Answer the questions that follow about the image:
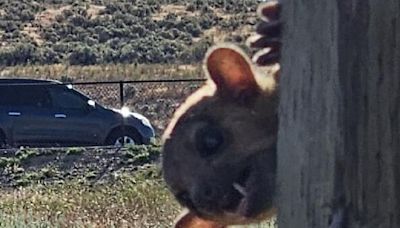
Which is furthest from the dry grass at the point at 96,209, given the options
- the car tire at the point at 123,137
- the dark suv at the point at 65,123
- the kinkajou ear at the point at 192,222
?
the dark suv at the point at 65,123

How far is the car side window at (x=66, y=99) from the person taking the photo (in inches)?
906

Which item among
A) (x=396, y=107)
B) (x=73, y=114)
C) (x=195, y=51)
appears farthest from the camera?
(x=195, y=51)

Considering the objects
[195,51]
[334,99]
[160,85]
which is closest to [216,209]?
[334,99]

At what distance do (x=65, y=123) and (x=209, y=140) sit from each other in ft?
68.6

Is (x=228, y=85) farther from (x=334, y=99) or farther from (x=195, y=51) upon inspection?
(x=195, y=51)

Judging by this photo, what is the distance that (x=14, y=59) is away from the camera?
4491cm

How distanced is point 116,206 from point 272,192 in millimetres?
8583

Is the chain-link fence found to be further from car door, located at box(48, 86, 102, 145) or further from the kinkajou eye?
the kinkajou eye

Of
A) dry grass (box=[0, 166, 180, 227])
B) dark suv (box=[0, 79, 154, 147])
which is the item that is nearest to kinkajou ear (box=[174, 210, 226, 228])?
dry grass (box=[0, 166, 180, 227])

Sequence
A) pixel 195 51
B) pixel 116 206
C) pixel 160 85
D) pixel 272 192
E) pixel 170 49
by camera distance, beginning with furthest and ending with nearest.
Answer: pixel 170 49
pixel 195 51
pixel 160 85
pixel 116 206
pixel 272 192

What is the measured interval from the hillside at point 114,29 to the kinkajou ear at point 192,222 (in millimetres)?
39761

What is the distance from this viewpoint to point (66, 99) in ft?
76.7

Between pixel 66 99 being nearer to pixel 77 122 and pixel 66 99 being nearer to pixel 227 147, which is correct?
pixel 77 122

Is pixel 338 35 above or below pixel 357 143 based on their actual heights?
above
